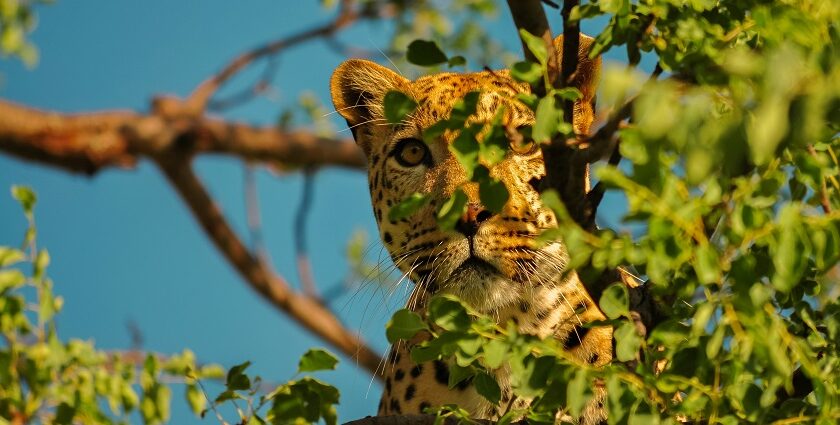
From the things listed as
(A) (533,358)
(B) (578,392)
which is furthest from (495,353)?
(B) (578,392)

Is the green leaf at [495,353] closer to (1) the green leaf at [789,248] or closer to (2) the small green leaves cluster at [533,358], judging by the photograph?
(2) the small green leaves cluster at [533,358]

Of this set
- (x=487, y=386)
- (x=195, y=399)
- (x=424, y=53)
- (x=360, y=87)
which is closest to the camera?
(x=424, y=53)

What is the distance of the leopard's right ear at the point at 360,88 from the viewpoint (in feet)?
22.6

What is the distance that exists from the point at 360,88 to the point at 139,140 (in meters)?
4.98

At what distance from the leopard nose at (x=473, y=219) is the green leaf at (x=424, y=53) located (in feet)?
6.67

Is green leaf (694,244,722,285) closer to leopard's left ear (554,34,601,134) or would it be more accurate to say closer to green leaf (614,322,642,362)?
green leaf (614,322,642,362)

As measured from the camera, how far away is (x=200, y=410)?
4520 mm

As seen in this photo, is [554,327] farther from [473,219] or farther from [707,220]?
[707,220]

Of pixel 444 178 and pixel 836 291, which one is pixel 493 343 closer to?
pixel 836 291

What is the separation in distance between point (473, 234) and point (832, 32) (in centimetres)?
291

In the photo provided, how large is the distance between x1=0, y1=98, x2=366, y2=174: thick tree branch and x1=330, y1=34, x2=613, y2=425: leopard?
17.4 feet

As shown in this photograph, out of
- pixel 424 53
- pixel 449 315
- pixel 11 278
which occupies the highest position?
pixel 11 278

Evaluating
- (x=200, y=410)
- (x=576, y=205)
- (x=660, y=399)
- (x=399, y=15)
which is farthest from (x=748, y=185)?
(x=399, y=15)

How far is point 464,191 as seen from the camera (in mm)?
4988
